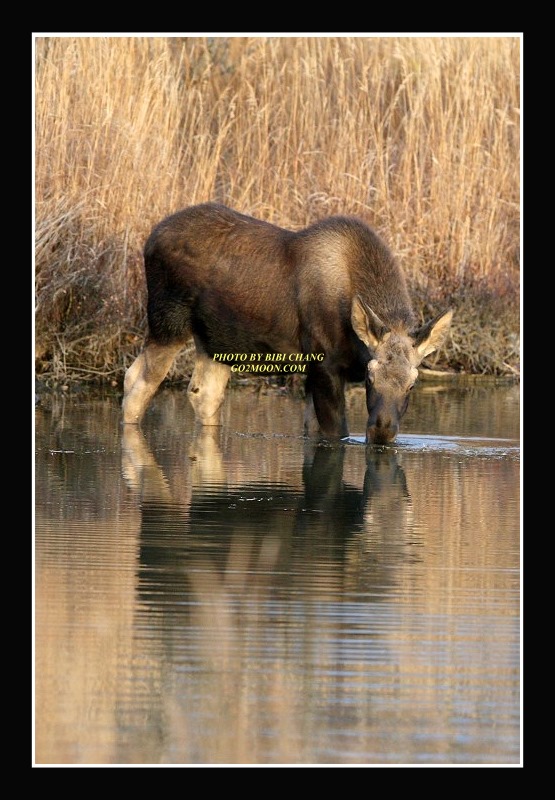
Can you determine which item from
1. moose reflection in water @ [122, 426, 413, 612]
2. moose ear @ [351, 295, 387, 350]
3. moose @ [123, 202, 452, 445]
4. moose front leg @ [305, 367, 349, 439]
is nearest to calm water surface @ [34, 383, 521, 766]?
moose reflection in water @ [122, 426, 413, 612]

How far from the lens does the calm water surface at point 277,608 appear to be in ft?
18.8

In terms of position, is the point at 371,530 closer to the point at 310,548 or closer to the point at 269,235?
the point at 310,548

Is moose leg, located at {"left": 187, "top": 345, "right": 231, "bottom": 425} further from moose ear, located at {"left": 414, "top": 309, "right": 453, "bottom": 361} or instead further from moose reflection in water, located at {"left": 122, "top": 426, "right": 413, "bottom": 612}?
moose ear, located at {"left": 414, "top": 309, "right": 453, "bottom": 361}

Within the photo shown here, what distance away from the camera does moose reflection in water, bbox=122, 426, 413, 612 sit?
25.7 feet

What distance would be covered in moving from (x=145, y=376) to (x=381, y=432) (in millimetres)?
2533

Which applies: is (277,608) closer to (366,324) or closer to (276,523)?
(276,523)

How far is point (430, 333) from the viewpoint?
1210 centimetres

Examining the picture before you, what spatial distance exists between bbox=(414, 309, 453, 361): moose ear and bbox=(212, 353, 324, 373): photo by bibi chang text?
1.12 m

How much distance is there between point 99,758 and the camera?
5492mm

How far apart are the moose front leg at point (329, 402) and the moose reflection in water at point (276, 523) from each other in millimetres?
733

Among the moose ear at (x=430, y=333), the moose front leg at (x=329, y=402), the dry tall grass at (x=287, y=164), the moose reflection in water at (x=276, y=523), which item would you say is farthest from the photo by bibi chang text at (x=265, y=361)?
the dry tall grass at (x=287, y=164)

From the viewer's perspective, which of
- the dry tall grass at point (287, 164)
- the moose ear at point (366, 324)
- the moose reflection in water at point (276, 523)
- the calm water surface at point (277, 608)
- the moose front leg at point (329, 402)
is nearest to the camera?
the calm water surface at point (277, 608)

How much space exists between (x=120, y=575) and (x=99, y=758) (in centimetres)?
219

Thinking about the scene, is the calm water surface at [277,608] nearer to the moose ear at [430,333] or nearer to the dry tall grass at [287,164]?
the moose ear at [430,333]
